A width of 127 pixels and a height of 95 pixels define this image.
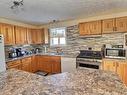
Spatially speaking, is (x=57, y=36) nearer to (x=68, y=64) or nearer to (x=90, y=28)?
(x=68, y=64)

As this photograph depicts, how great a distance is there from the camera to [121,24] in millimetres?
3283

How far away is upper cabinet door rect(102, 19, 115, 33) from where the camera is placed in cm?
339

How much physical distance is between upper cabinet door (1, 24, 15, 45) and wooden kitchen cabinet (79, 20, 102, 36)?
238 cm

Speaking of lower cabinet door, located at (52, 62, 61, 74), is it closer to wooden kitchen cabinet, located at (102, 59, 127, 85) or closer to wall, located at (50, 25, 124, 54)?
wall, located at (50, 25, 124, 54)

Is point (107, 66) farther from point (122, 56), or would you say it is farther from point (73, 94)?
point (73, 94)

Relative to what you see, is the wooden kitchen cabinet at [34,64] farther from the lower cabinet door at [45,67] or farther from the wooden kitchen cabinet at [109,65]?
the wooden kitchen cabinet at [109,65]

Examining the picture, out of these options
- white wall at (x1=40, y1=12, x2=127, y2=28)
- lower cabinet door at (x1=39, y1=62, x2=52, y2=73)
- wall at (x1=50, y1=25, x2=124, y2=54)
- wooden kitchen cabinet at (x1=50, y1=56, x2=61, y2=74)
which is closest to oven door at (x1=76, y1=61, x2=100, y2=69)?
wall at (x1=50, y1=25, x2=124, y2=54)

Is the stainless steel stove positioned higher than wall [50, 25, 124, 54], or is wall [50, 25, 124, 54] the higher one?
wall [50, 25, 124, 54]

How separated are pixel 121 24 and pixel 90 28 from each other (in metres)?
0.91

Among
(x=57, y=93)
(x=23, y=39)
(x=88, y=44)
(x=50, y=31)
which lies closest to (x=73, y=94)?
(x=57, y=93)

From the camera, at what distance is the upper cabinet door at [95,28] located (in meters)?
3.59

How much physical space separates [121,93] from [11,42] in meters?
3.70

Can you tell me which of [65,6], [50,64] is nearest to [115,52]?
[65,6]

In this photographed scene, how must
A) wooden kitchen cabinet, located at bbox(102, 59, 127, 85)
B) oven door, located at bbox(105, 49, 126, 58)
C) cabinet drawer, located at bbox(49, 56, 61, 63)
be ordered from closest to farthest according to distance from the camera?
wooden kitchen cabinet, located at bbox(102, 59, 127, 85) < oven door, located at bbox(105, 49, 126, 58) < cabinet drawer, located at bbox(49, 56, 61, 63)
